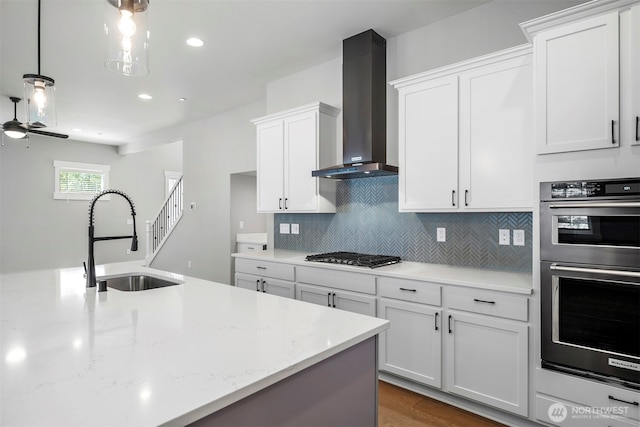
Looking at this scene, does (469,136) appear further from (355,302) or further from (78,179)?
(78,179)

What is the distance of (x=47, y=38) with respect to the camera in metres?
3.40

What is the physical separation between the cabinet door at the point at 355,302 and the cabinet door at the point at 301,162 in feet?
3.40

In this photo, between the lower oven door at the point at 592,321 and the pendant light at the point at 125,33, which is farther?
the lower oven door at the point at 592,321

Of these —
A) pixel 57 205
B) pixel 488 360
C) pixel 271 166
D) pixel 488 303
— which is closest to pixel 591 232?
pixel 488 303

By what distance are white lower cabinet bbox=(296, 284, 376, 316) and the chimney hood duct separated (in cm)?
108

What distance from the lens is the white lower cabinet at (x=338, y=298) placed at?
289 cm

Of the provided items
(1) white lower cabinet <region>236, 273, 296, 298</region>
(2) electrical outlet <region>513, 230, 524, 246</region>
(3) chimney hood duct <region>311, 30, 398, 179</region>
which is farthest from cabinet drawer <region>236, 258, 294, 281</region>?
(2) electrical outlet <region>513, 230, 524, 246</region>

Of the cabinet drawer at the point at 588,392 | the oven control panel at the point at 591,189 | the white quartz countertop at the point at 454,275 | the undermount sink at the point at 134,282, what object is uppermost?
the oven control panel at the point at 591,189

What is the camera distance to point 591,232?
1.90 m

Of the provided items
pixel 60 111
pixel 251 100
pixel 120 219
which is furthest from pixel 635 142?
pixel 120 219

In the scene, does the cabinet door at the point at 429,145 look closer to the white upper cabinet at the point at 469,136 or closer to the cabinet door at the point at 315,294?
the white upper cabinet at the point at 469,136

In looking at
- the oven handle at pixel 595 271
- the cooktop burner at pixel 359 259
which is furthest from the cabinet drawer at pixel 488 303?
the cooktop burner at pixel 359 259

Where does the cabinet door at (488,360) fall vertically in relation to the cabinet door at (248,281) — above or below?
below

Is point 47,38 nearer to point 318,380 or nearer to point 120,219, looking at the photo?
point 318,380
